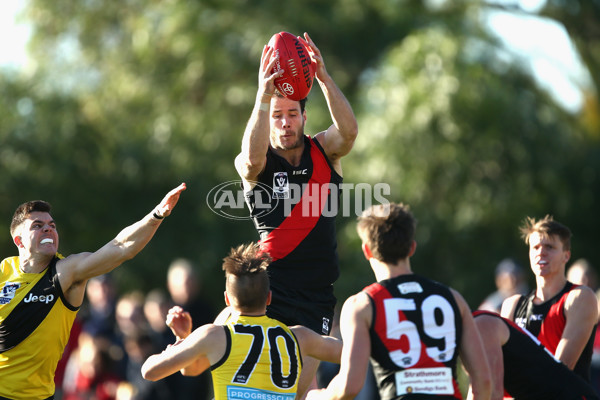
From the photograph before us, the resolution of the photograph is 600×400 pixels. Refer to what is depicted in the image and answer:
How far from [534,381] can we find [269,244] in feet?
6.85

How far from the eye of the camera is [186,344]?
5148 millimetres

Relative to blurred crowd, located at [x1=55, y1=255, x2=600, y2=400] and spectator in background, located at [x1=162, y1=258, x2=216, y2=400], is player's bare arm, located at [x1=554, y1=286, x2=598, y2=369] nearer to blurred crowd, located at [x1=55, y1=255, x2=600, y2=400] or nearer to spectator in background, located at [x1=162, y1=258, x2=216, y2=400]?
blurred crowd, located at [x1=55, y1=255, x2=600, y2=400]

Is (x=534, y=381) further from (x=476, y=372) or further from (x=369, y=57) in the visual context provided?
(x=369, y=57)

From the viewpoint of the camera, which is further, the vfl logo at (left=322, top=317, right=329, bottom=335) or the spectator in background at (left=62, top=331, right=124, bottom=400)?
the spectator in background at (left=62, top=331, right=124, bottom=400)

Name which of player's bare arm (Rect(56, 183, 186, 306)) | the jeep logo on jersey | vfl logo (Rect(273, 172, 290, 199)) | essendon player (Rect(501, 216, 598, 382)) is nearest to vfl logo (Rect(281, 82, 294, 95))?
vfl logo (Rect(273, 172, 290, 199))

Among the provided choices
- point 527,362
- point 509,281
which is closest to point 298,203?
point 527,362

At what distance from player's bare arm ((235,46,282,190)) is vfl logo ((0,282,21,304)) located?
200cm

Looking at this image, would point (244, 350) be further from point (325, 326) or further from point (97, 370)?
point (97, 370)

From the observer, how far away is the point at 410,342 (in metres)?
4.99

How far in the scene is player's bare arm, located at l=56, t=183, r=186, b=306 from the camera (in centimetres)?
602

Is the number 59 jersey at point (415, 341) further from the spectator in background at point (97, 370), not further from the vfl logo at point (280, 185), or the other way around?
the spectator in background at point (97, 370)

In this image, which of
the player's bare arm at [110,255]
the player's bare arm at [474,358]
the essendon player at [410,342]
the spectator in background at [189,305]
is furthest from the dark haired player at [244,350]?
the spectator in background at [189,305]

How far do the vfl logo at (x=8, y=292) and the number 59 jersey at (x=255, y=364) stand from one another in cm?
196

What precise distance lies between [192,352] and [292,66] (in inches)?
87.2
